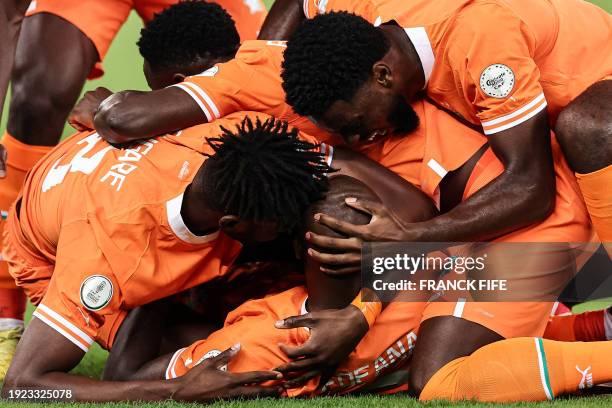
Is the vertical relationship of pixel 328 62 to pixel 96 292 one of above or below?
above

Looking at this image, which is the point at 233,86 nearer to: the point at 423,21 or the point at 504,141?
the point at 423,21

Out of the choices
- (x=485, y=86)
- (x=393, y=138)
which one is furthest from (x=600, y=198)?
(x=393, y=138)

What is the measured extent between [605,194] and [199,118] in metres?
1.55

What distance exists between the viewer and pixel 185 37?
15.2ft

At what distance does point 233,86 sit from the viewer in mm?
4238

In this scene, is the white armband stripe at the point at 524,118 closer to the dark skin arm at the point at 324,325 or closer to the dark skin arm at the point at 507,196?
the dark skin arm at the point at 507,196

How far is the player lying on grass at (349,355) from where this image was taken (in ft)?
12.0

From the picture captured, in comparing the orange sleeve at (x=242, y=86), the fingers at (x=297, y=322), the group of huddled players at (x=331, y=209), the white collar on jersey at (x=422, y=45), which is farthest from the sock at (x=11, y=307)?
the white collar on jersey at (x=422, y=45)

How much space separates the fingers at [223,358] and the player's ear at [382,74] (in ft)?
3.62

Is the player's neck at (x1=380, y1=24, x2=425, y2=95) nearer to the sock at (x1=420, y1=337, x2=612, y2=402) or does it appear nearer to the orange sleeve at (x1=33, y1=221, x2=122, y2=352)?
the sock at (x1=420, y1=337, x2=612, y2=402)

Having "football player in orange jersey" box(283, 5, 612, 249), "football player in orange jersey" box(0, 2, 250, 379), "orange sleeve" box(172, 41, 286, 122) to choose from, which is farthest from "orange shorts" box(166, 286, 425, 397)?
"football player in orange jersey" box(0, 2, 250, 379)

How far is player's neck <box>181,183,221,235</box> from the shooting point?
149 inches

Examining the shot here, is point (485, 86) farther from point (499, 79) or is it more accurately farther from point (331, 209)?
point (331, 209)

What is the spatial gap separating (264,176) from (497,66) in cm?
97
